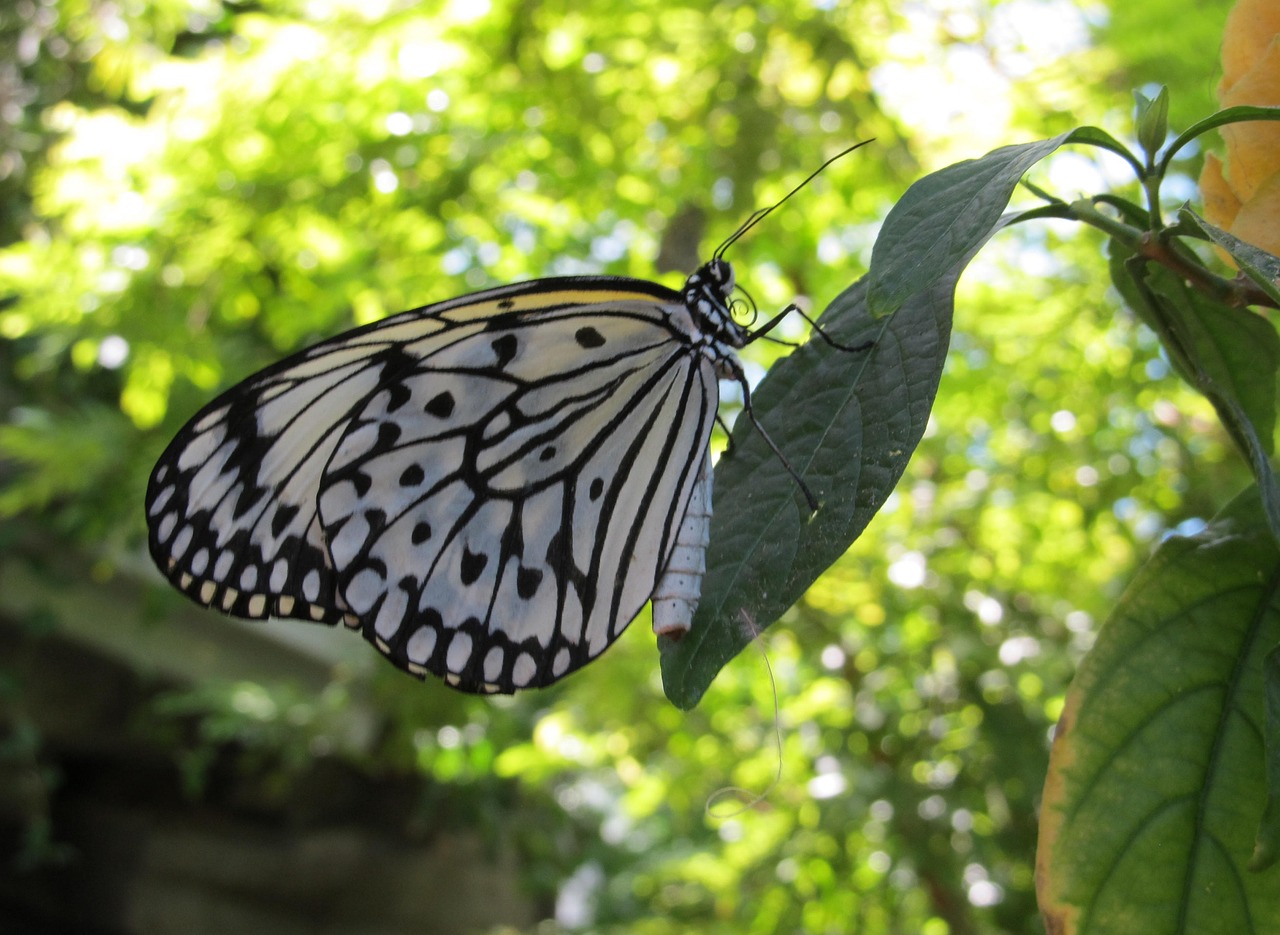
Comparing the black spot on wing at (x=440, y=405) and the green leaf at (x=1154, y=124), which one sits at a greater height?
the black spot on wing at (x=440, y=405)

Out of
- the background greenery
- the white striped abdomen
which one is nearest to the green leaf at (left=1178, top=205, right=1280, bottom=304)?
the white striped abdomen

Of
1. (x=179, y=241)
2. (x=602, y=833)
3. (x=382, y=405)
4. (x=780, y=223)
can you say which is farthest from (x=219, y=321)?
(x=602, y=833)

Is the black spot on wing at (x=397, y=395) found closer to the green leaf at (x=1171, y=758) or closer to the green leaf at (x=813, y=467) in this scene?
the green leaf at (x=813, y=467)

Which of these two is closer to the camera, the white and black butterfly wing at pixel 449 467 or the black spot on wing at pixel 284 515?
the white and black butterfly wing at pixel 449 467

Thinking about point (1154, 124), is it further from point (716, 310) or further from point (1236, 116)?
point (716, 310)

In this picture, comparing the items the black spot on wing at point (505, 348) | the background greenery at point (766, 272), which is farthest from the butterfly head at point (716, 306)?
the background greenery at point (766, 272)

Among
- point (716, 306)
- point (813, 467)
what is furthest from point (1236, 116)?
point (716, 306)
